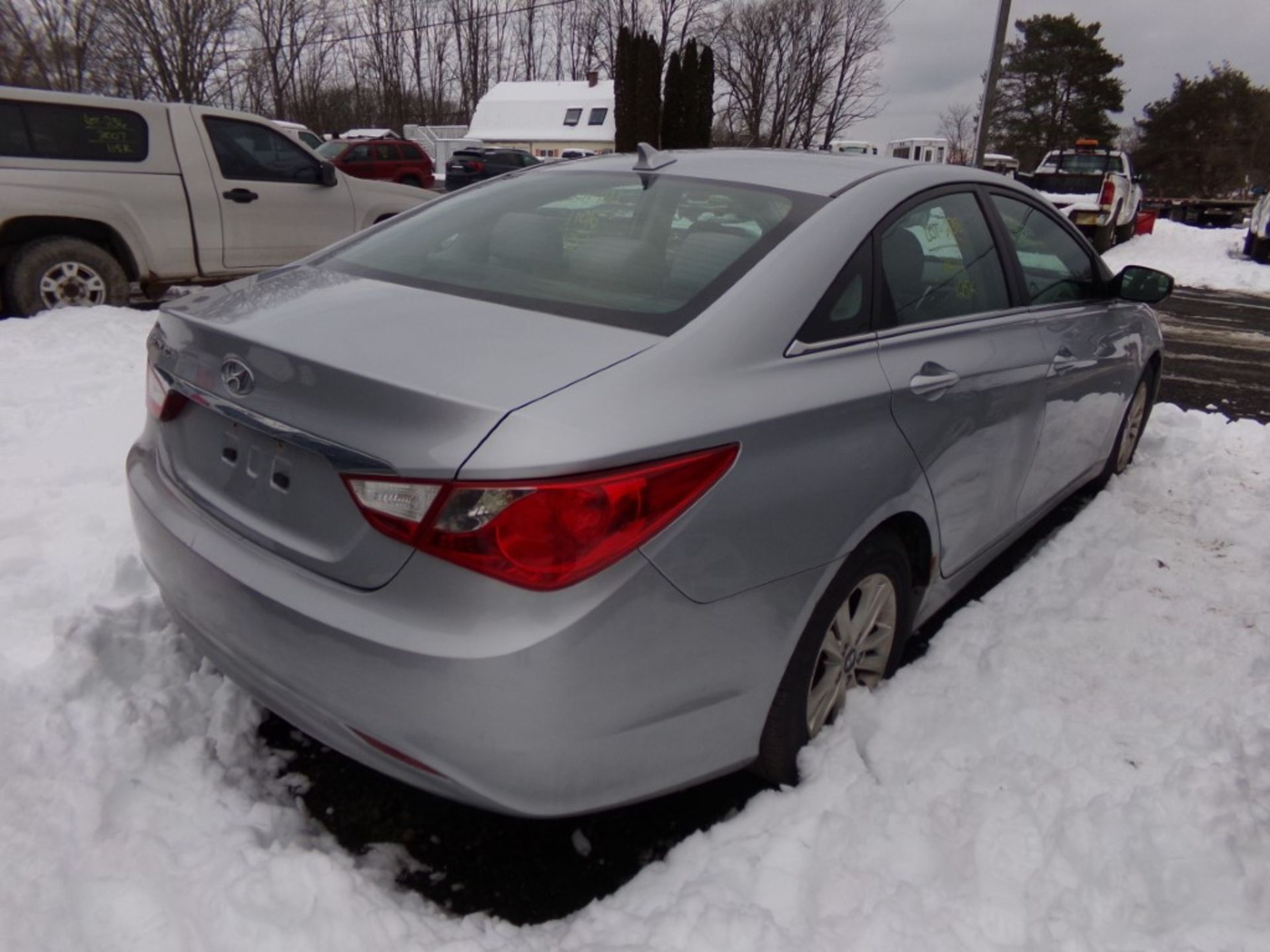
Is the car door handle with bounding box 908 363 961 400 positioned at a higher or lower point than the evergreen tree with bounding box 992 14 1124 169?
lower

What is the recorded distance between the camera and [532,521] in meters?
1.61

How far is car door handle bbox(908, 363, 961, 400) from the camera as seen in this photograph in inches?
95.4

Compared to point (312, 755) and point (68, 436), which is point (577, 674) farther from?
point (68, 436)

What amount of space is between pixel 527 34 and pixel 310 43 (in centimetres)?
2031

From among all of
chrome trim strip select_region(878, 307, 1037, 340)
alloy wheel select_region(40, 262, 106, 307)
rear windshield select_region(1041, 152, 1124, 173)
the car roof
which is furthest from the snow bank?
alloy wheel select_region(40, 262, 106, 307)

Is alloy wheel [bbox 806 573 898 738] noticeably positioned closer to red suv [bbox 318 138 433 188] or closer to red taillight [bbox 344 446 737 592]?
red taillight [bbox 344 446 737 592]

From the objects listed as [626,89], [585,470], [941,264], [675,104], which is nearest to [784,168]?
[941,264]

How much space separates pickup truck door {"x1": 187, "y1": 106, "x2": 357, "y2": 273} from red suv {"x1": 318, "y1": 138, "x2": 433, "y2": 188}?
1704 centimetres

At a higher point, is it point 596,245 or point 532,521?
point 596,245

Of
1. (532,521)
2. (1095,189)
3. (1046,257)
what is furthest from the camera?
(1095,189)

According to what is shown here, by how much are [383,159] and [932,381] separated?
25196 mm

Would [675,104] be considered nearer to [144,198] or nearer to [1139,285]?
[144,198]

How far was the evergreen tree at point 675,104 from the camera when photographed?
29625 millimetres

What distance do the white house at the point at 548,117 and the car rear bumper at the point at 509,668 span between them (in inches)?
1985
